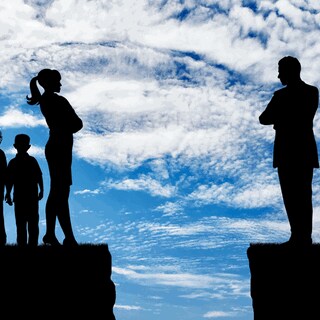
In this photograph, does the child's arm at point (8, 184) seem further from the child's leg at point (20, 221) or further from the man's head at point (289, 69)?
the man's head at point (289, 69)

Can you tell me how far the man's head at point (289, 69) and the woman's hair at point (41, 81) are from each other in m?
4.15

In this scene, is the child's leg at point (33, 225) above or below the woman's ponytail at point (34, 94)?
below

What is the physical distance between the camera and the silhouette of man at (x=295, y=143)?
34.0 feet

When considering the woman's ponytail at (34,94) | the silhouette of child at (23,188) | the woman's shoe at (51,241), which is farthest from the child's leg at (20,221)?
the woman's ponytail at (34,94)

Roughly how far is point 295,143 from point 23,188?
5.59 m

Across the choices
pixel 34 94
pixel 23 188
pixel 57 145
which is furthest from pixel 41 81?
pixel 23 188

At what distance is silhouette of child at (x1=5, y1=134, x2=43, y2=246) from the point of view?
40.1ft

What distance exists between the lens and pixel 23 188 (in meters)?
12.3

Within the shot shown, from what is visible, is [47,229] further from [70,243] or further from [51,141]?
[51,141]

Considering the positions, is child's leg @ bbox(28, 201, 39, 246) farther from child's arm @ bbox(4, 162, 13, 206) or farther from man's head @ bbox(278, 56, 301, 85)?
man's head @ bbox(278, 56, 301, 85)

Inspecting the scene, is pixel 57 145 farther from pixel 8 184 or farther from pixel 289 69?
pixel 289 69

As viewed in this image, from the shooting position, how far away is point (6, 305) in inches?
383

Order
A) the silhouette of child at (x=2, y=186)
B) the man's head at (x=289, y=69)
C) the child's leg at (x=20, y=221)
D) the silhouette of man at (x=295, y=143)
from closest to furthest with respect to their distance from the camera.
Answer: the silhouette of man at (x=295, y=143)
the man's head at (x=289, y=69)
the silhouette of child at (x=2, y=186)
the child's leg at (x=20, y=221)

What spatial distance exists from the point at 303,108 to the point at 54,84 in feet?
15.0
